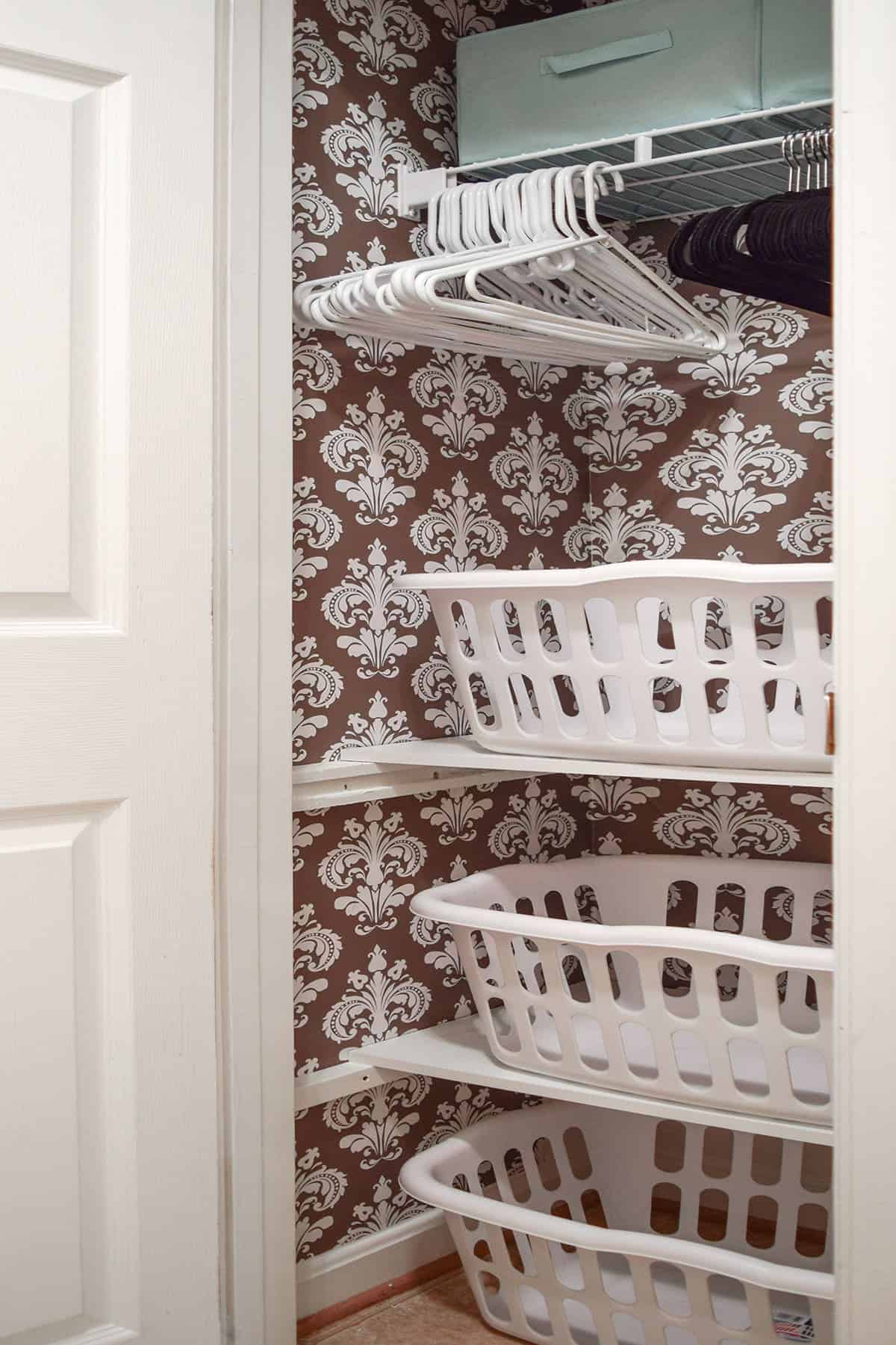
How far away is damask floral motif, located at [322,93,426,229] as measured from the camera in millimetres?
1688

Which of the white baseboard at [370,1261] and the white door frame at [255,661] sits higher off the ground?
the white door frame at [255,661]

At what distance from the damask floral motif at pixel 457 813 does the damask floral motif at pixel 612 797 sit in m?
0.24

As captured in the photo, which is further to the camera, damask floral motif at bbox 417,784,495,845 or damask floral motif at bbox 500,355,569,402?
damask floral motif at bbox 500,355,569,402

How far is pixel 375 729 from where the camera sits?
5.74ft

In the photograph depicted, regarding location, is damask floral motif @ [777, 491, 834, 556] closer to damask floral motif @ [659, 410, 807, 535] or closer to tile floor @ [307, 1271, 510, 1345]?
damask floral motif @ [659, 410, 807, 535]

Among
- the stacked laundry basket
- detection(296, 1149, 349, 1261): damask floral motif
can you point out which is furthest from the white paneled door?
the stacked laundry basket

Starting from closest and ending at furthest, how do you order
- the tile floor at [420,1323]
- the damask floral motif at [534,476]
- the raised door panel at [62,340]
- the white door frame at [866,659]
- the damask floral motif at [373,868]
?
the white door frame at [866,659] → the raised door panel at [62,340] → the tile floor at [420,1323] → the damask floral motif at [373,868] → the damask floral motif at [534,476]

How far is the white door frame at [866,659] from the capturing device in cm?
100

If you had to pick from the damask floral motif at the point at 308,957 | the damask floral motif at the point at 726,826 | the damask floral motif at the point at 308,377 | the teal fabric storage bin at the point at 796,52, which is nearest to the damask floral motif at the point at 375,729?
the damask floral motif at the point at 308,957

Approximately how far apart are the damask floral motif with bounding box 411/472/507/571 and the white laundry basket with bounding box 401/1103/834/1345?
0.83 metres

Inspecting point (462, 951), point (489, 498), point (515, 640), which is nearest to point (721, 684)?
point (515, 640)

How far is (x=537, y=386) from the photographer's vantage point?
2012mm

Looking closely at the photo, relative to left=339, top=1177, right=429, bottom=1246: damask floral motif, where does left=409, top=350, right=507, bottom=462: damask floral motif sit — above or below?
above

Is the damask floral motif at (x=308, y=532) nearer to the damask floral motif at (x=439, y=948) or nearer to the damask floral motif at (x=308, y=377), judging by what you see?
the damask floral motif at (x=308, y=377)
